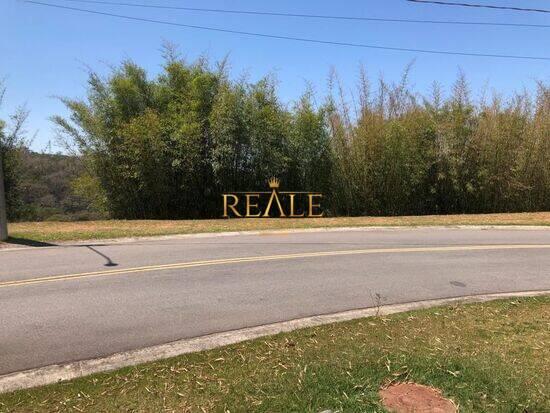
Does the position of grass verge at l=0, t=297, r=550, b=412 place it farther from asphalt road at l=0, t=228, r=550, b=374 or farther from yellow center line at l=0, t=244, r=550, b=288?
yellow center line at l=0, t=244, r=550, b=288

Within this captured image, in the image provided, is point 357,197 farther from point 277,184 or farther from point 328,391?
point 328,391

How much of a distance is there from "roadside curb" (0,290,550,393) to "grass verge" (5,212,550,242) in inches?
290

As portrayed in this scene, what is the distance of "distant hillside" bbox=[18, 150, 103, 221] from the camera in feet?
57.2

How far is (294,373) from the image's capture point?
159 inches

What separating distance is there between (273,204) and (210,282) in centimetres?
1002

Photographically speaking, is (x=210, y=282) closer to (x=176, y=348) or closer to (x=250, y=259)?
(x=250, y=259)

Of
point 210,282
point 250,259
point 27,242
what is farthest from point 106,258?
point 27,242

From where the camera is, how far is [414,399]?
363cm

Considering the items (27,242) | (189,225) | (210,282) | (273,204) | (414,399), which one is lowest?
(414,399)

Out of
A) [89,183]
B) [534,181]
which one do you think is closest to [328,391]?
[89,183]

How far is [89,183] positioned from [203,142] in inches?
162

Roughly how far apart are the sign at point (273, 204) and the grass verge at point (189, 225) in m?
1.08

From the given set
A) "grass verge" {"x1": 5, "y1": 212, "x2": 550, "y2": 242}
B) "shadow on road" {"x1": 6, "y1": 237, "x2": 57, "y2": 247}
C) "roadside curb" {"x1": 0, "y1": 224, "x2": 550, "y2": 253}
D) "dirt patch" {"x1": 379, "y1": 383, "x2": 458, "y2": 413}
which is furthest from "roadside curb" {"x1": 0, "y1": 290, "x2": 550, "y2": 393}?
"grass verge" {"x1": 5, "y1": 212, "x2": 550, "y2": 242}

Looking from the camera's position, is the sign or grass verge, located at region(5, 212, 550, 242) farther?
the sign
